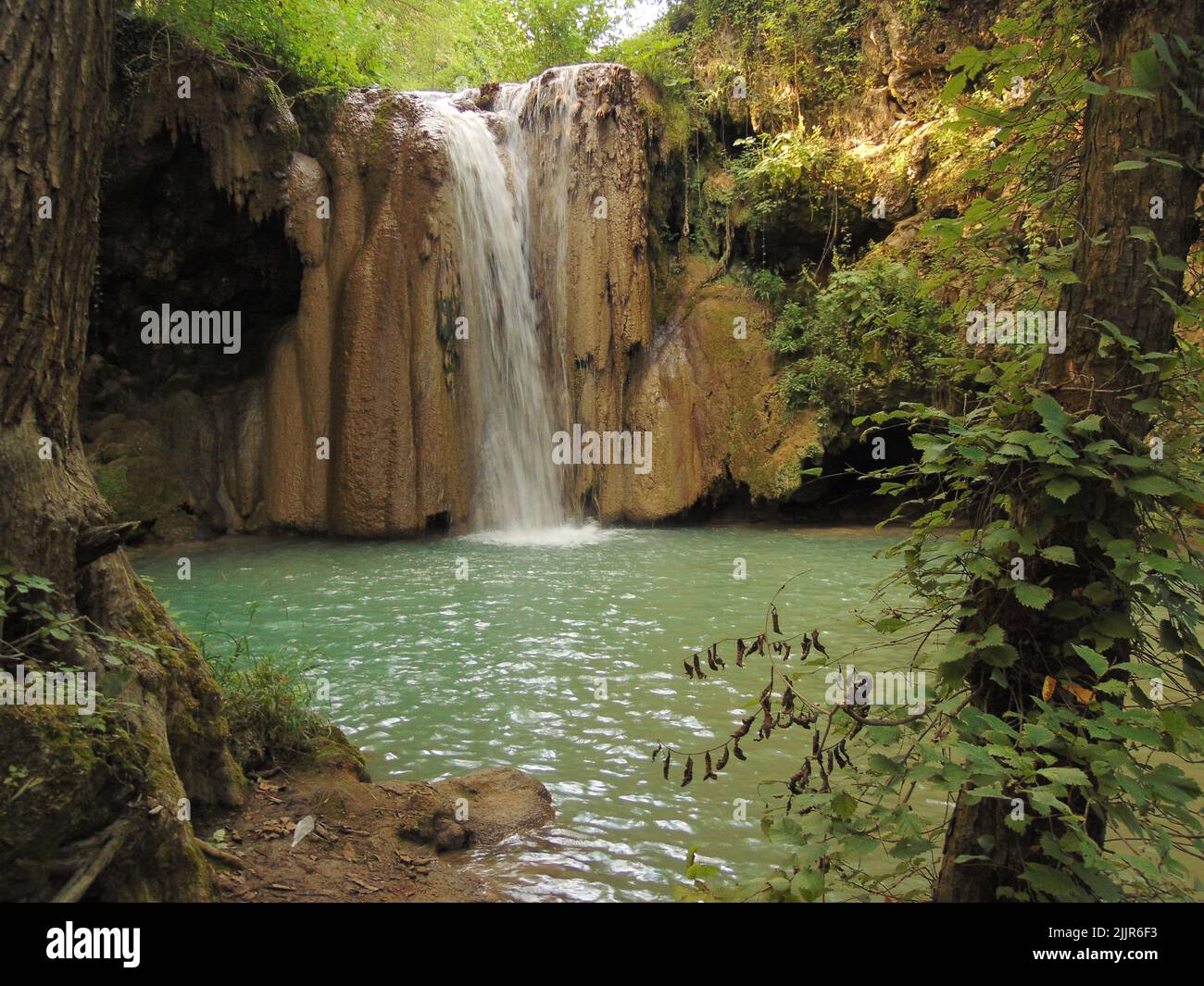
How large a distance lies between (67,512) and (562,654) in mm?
4433

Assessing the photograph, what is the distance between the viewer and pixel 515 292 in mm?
14633

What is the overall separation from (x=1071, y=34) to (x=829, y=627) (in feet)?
18.6

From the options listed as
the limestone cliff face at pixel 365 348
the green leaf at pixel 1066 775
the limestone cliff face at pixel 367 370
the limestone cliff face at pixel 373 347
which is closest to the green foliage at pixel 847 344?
the limestone cliff face at pixel 367 370

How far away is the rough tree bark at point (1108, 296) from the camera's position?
7.22 ft

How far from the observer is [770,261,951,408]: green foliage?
13273 millimetres

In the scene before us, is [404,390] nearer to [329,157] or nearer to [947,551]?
[329,157]

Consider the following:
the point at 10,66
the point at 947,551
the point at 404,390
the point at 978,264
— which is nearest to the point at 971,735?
the point at 947,551

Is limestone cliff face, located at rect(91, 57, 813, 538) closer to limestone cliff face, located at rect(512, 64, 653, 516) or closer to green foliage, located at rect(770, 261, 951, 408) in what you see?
limestone cliff face, located at rect(512, 64, 653, 516)

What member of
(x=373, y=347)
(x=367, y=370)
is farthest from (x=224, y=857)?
(x=373, y=347)

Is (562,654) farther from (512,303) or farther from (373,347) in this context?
(512,303)

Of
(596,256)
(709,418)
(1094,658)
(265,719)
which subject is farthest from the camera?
(709,418)

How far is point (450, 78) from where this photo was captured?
28.1m

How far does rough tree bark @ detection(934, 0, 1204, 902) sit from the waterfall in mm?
11903

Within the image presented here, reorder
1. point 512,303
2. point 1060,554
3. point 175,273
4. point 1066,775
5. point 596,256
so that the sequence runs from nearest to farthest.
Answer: point 1066,775 → point 1060,554 → point 175,273 → point 512,303 → point 596,256
